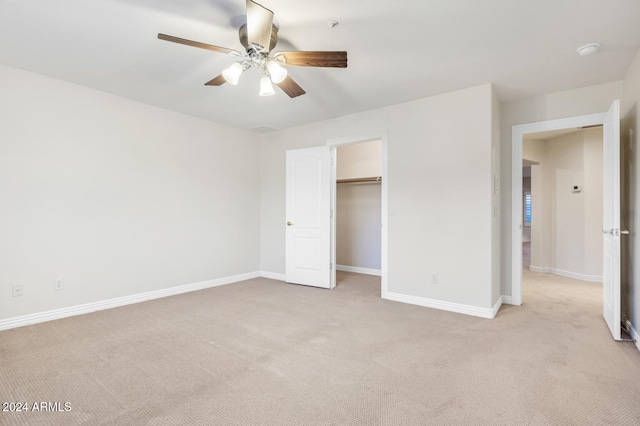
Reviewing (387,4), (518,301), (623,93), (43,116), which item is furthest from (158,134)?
(623,93)

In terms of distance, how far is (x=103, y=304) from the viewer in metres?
3.62

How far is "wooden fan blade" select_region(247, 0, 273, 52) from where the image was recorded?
182 centimetres

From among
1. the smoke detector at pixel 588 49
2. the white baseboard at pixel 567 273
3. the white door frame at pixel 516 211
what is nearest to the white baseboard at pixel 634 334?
the white door frame at pixel 516 211

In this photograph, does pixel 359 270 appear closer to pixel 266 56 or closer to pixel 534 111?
pixel 534 111

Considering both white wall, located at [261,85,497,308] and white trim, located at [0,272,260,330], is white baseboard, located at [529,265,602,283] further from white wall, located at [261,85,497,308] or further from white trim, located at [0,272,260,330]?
white trim, located at [0,272,260,330]

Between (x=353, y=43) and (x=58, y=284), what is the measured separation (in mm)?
3821

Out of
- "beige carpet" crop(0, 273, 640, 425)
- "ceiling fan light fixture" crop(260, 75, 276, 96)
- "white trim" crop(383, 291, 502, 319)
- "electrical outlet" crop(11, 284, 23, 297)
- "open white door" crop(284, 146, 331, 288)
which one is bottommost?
"beige carpet" crop(0, 273, 640, 425)

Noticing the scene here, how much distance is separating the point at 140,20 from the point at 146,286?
3098 millimetres

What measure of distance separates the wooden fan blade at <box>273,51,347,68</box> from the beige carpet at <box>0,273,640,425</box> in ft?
7.28

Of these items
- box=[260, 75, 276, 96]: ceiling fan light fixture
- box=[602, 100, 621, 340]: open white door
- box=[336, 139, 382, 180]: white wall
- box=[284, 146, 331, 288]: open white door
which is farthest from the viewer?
box=[336, 139, 382, 180]: white wall

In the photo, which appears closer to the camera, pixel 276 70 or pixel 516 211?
pixel 276 70

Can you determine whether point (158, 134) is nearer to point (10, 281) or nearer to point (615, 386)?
point (10, 281)

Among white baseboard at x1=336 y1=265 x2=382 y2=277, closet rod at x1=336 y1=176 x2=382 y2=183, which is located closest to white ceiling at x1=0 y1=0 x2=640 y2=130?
closet rod at x1=336 y1=176 x2=382 y2=183

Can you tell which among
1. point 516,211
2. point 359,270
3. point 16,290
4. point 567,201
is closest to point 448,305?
point 516,211
